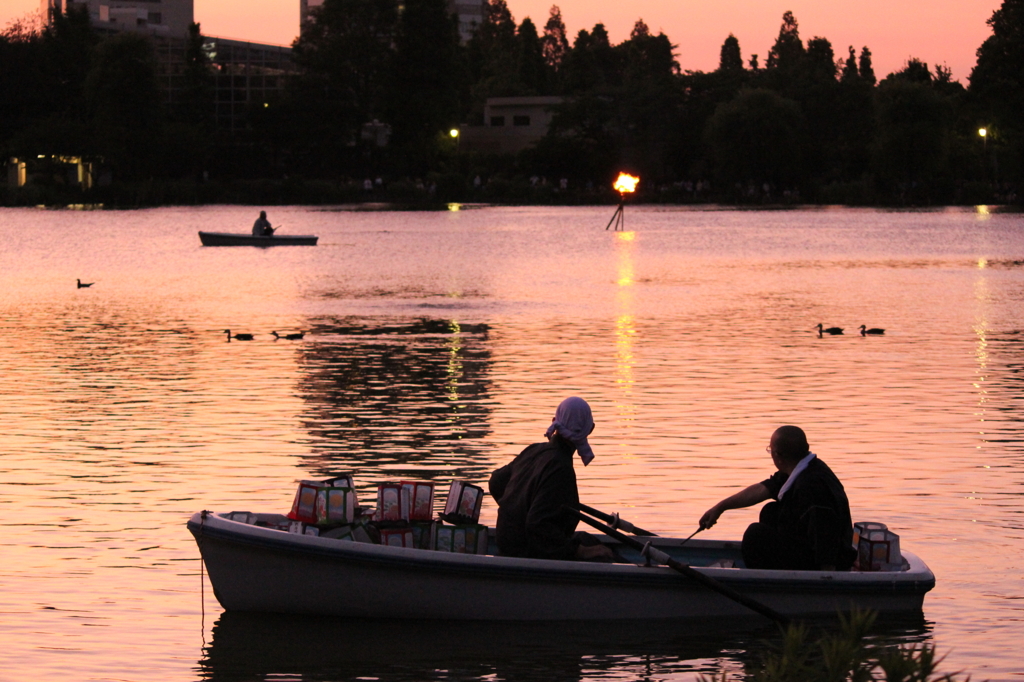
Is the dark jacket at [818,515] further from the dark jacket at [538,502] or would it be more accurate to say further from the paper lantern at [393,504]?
the paper lantern at [393,504]

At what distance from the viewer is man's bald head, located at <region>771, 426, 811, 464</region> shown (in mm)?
10273

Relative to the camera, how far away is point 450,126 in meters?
141

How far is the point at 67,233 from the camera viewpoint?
2940 inches

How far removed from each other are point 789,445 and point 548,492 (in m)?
1.57

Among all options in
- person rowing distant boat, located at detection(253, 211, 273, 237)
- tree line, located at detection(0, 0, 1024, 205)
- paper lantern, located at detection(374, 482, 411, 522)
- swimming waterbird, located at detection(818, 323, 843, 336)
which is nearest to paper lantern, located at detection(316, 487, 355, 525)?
paper lantern, located at detection(374, 482, 411, 522)

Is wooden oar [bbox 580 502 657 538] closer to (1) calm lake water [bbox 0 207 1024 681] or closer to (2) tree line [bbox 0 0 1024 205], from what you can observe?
(1) calm lake water [bbox 0 207 1024 681]

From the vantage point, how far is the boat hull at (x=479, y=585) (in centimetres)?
1028

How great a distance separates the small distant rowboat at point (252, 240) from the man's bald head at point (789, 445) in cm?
4863

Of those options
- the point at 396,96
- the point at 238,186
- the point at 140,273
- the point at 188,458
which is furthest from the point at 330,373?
the point at 396,96

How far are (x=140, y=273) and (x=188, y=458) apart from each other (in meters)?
33.7

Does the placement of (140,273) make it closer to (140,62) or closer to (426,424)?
(426,424)

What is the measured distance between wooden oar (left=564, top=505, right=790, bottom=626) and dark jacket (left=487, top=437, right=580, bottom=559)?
0.11 metres

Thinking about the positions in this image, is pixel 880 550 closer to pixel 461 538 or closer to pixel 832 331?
pixel 461 538

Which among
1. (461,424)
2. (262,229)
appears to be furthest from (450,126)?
(461,424)
